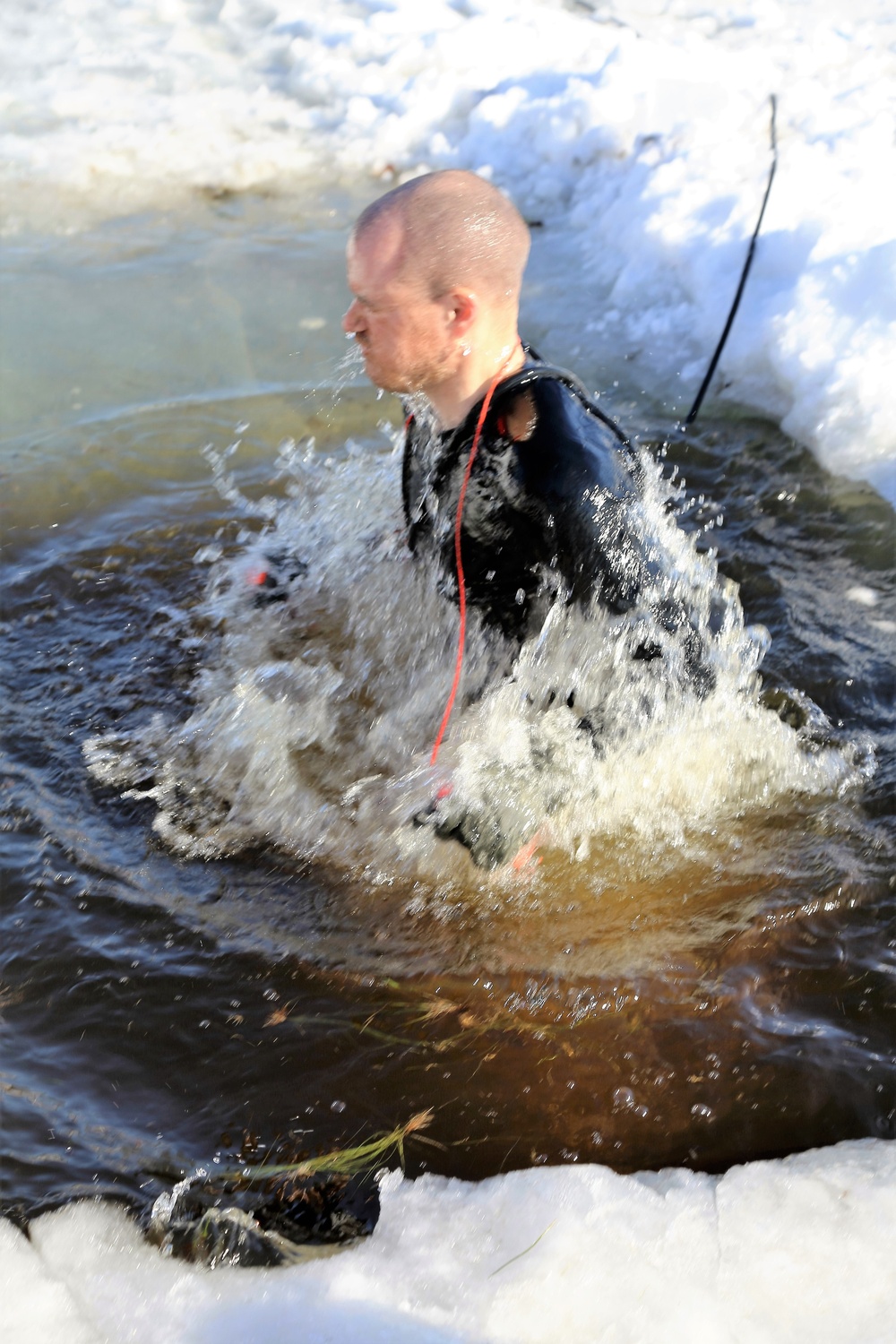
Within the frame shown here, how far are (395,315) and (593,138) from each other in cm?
467

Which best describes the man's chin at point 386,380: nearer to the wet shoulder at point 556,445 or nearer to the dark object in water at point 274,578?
the wet shoulder at point 556,445

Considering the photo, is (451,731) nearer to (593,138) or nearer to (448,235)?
(448,235)

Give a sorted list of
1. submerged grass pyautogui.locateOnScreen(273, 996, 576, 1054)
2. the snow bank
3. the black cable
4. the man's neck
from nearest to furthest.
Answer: the snow bank, submerged grass pyautogui.locateOnScreen(273, 996, 576, 1054), the man's neck, the black cable

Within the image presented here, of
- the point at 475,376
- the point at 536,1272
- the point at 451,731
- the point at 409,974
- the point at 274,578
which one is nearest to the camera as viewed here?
the point at 536,1272

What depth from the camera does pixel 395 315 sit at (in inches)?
98.3

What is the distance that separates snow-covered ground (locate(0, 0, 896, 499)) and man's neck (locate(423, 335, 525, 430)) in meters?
2.06

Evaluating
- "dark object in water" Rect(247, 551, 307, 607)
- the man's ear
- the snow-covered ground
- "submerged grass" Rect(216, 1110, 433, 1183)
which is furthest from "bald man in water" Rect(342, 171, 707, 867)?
the snow-covered ground

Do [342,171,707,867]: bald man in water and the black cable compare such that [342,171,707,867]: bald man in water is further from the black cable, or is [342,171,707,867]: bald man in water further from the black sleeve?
the black cable

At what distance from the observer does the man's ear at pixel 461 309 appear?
2.46 metres

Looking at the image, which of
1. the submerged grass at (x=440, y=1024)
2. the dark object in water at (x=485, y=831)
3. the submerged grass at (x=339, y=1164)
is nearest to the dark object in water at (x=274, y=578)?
the dark object in water at (x=485, y=831)

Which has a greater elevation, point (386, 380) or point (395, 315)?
point (395, 315)

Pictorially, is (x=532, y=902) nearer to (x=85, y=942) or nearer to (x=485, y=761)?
(x=485, y=761)

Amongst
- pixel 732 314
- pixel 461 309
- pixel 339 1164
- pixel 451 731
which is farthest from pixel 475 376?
pixel 732 314

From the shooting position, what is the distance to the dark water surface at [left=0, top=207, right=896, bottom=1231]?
2.13 m
